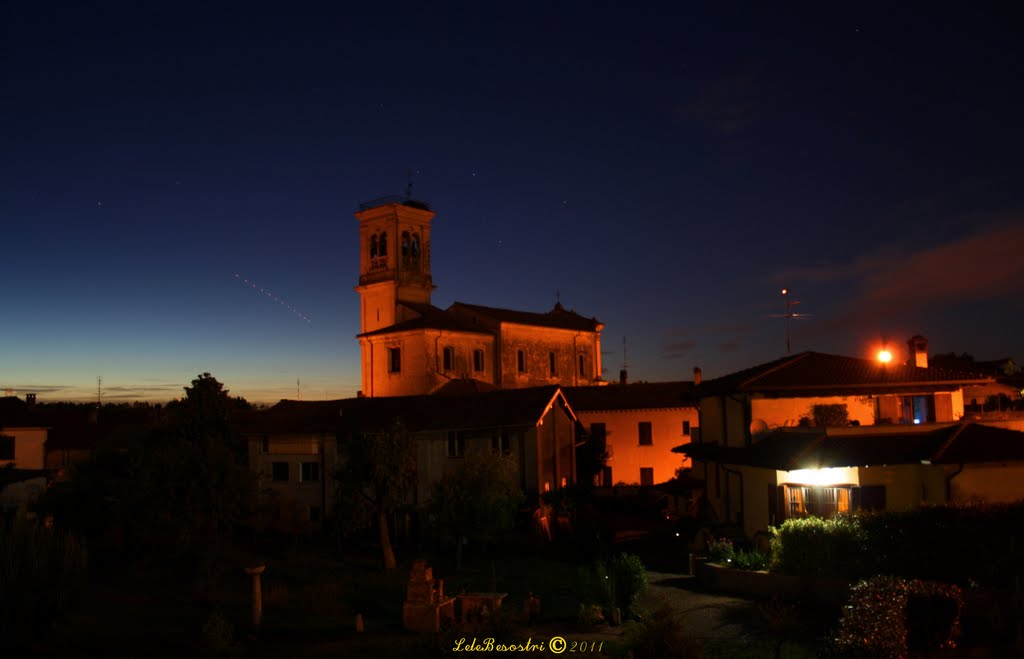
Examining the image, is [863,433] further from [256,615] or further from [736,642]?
[256,615]

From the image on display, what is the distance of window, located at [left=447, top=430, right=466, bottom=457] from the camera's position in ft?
134

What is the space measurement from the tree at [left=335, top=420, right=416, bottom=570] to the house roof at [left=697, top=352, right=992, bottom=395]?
483 inches

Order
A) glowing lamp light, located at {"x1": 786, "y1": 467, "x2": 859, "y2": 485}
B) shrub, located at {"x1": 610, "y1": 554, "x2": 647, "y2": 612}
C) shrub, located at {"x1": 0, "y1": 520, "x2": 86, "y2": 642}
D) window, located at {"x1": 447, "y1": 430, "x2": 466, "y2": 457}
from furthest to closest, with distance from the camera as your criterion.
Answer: window, located at {"x1": 447, "y1": 430, "x2": 466, "y2": 457}, glowing lamp light, located at {"x1": 786, "y1": 467, "x2": 859, "y2": 485}, shrub, located at {"x1": 610, "y1": 554, "x2": 647, "y2": 612}, shrub, located at {"x1": 0, "y1": 520, "x2": 86, "y2": 642}

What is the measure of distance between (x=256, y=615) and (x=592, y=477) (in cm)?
2975

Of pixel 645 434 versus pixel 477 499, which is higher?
pixel 645 434

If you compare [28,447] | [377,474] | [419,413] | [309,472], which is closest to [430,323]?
[419,413]

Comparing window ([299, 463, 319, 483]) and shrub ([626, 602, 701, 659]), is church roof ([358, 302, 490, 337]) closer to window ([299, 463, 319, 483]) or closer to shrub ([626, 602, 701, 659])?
window ([299, 463, 319, 483])

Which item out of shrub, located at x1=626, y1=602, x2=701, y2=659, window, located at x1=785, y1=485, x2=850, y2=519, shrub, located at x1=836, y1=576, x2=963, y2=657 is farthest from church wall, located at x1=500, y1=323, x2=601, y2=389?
shrub, located at x1=836, y1=576, x2=963, y2=657

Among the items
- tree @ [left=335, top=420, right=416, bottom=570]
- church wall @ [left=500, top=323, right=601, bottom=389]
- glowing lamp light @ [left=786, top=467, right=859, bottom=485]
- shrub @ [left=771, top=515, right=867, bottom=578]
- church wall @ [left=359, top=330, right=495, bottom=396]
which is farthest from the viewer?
church wall @ [left=500, top=323, right=601, bottom=389]

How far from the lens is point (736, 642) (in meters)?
15.5

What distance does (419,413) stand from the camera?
142ft

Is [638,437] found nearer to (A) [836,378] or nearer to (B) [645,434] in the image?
(B) [645,434]

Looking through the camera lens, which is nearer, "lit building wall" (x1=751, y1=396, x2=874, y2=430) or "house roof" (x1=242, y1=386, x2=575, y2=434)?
"lit building wall" (x1=751, y1=396, x2=874, y2=430)

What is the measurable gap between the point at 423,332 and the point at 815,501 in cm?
4106
